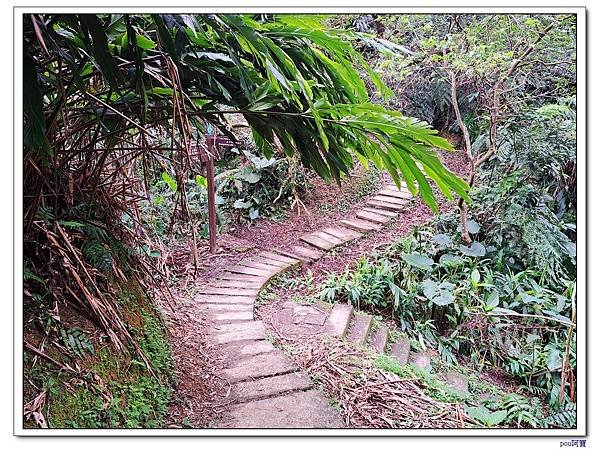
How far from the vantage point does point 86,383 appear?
902mm

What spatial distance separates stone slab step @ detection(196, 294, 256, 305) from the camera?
1.96 meters

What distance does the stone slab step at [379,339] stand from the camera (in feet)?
5.97

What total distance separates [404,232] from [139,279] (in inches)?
75.4

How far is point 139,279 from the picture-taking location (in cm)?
130

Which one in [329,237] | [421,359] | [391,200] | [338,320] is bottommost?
[421,359]

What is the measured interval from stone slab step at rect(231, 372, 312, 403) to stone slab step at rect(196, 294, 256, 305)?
722mm

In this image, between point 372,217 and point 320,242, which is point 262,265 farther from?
point 372,217

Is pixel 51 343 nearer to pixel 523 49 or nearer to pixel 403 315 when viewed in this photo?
pixel 403 315

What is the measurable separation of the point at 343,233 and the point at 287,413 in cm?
201

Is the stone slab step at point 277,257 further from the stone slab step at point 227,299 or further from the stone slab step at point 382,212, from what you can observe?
the stone slab step at point 382,212

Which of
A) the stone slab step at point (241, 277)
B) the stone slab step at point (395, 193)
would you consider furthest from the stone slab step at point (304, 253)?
the stone slab step at point (395, 193)

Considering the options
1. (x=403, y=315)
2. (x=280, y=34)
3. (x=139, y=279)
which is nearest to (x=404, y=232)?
(x=403, y=315)

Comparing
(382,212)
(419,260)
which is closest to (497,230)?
(419,260)

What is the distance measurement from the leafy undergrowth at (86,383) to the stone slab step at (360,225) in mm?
2072
